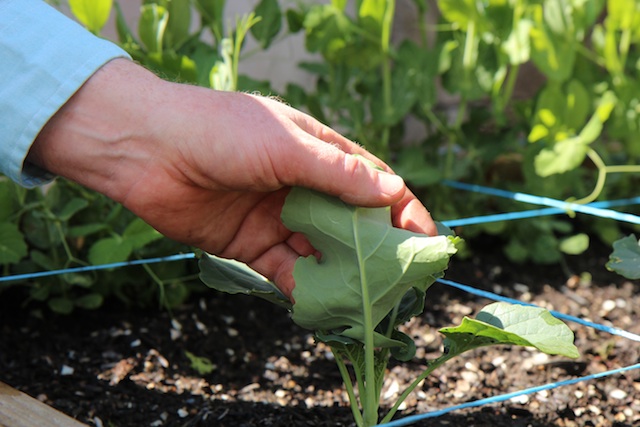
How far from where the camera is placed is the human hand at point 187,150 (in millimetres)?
889

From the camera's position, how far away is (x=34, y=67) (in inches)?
36.0

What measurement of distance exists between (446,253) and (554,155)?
3.00ft

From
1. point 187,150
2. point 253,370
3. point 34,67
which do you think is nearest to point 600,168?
point 253,370

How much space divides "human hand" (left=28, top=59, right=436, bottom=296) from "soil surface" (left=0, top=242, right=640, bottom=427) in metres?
0.30

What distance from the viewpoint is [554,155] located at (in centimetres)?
168

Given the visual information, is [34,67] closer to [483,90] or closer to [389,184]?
[389,184]

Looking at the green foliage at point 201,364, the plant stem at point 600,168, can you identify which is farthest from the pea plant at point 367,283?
the plant stem at point 600,168

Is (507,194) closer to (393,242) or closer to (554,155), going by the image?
(554,155)

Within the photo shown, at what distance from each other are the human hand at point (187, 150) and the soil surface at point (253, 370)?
0.30 m

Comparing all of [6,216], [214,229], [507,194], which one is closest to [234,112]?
[214,229]

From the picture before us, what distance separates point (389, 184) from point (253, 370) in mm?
533

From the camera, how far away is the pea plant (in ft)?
2.83

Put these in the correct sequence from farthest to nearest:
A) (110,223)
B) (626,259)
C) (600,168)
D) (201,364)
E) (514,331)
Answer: (600,168) → (110,223) → (201,364) → (626,259) → (514,331)

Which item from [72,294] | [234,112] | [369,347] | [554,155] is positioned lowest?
[72,294]
